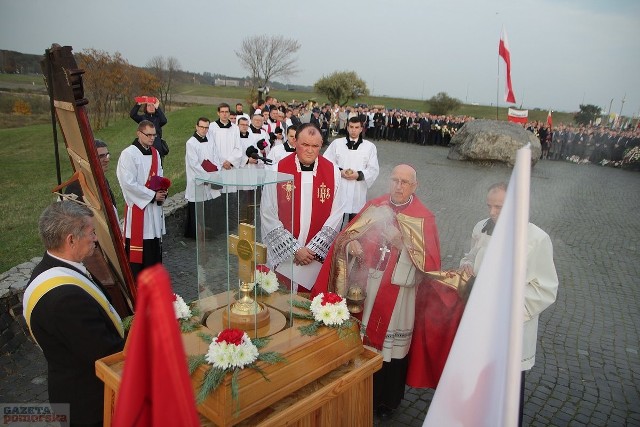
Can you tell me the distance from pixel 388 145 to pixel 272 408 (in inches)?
993

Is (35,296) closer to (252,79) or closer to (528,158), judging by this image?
(528,158)

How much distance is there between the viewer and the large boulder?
18.5m

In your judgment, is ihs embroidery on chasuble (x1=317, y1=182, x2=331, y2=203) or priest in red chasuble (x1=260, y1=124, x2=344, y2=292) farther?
ihs embroidery on chasuble (x1=317, y1=182, x2=331, y2=203)

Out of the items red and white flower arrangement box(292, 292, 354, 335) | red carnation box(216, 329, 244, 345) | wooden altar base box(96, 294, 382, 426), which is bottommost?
wooden altar base box(96, 294, 382, 426)

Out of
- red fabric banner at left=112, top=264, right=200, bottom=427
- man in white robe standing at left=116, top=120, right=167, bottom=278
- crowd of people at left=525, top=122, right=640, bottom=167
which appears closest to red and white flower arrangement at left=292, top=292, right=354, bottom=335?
red fabric banner at left=112, top=264, right=200, bottom=427

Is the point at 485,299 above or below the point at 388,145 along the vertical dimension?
above

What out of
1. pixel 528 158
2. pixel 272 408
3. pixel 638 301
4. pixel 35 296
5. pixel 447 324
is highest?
pixel 528 158

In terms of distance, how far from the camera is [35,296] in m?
2.46

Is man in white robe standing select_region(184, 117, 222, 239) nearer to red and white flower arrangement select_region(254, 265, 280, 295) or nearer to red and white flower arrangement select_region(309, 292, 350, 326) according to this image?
red and white flower arrangement select_region(254, 265, 280, 295)

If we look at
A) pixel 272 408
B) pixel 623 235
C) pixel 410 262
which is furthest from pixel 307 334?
pixel 623 235

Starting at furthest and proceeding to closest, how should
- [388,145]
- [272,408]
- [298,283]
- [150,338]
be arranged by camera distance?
1. [388,145]
2. [298,283]
3. [272,408]
4. [150,338]

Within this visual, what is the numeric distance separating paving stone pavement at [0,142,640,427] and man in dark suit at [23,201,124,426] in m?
1.83

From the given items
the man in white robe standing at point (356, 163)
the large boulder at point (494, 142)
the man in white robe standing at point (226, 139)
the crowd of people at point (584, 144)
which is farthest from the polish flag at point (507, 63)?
the crowd of people at point (584, 144)

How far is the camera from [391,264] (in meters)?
3.73
